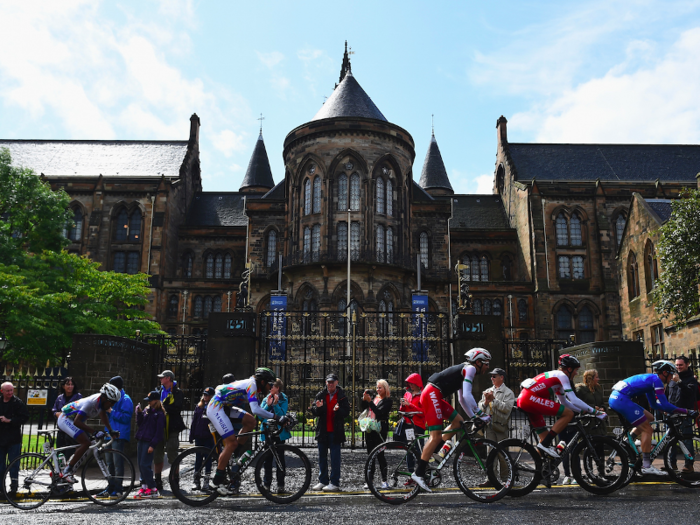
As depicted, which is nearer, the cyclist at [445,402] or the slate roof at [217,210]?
the cyclist at [445,402]

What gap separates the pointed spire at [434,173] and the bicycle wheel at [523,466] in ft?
177

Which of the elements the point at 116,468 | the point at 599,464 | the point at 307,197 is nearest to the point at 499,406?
the point at 599,464

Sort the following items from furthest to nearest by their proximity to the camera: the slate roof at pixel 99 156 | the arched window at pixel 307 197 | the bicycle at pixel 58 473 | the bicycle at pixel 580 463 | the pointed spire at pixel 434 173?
the pointed spire at pixel 434 173 → the slate roof at pixel 99 156 → the arched window at pixel 307 197 → the bicycle at pixel 58 473 → the bicycle at pixel 580 463

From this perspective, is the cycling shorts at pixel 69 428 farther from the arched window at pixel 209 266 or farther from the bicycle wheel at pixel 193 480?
the arched window at pixel 209 266

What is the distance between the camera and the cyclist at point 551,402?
7.95 metres

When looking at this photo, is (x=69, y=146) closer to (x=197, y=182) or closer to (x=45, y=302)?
(x=197, y=182)

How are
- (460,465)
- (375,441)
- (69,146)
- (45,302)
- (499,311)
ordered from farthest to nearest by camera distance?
(69,146)
(499,311)
(45,302)
(375,441)
(460,465)

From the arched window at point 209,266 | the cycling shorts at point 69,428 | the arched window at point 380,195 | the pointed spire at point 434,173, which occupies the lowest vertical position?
the cycling shorts at point 69,428

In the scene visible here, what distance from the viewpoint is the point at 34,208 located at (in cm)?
3075

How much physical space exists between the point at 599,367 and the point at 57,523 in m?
11.1

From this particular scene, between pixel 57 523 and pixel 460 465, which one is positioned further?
pixel 460 465

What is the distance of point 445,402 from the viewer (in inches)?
318

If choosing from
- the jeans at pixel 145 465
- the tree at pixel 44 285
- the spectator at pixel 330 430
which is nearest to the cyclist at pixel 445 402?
the spectator at pixel 330 430

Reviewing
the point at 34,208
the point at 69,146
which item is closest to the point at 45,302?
the point at 34,208
